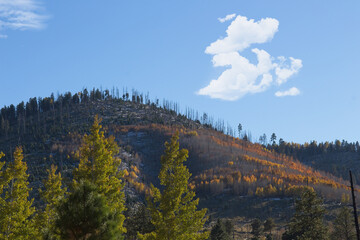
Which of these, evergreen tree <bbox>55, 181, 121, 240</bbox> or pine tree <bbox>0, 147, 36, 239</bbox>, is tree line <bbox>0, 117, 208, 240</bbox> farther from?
evergreen tree <bbox>55, 181, 121, 240</bbox>

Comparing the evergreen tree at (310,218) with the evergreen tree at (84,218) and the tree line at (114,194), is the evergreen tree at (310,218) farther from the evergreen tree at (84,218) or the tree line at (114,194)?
the evergreen tree at (84,218)

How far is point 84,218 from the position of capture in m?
17.0

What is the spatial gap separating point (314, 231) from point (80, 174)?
29898 millimetres

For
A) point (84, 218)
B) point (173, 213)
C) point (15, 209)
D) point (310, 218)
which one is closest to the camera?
point (84, 218)

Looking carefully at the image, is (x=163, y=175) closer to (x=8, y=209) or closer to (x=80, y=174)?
(x=80, y=174)

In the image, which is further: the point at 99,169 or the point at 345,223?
the point at 345,223

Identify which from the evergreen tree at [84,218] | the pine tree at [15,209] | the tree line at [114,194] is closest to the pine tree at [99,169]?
the tree line at [114,194]

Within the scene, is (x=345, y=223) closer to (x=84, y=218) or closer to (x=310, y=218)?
(x=310, y=218)

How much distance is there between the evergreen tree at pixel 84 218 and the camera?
16.9 meters

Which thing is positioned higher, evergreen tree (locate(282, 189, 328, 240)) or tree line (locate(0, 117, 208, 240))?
tree line (locate(0, 117, 208, 240))

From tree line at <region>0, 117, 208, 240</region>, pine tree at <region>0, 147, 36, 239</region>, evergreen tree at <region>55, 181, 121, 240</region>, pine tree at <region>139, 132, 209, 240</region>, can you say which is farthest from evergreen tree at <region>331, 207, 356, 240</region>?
evergreen tree at <region>55, 181, 121, 240</region>

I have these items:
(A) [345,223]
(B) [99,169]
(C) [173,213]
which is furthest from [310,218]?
(B) [99,169]

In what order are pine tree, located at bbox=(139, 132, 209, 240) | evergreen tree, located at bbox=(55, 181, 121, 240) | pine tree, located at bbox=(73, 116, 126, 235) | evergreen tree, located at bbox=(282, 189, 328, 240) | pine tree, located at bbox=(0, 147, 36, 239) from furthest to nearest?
evergreen tree, located at bbox=(282, 189, 328, 240)
pine tree, located at bbox=(0, 147, 36, 239)
pine tree, located at bbox=(73, 116, 126, 235)
pine tree, located at bbox=(139, 132, 209, 240)
evergreen tree, located at bbox=(55, 181, 121, 240)

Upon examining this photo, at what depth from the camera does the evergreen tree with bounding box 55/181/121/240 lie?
665 inches
